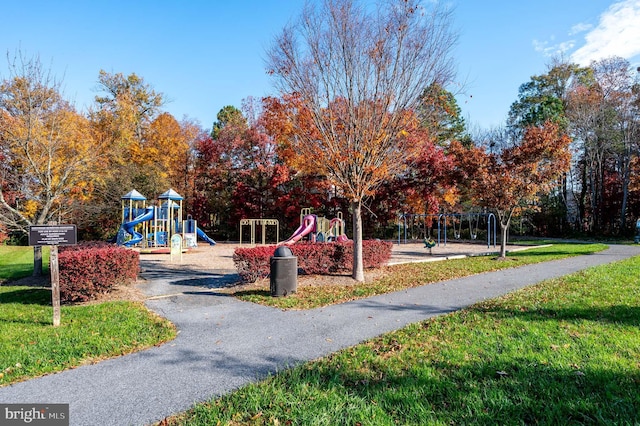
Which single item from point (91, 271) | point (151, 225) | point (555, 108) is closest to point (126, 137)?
point (151, 225)

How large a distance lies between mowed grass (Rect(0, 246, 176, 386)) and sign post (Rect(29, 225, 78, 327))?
0.35m

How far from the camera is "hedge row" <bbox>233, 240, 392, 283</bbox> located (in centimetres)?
A: 802

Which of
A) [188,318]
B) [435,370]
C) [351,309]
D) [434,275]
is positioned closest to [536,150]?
[434,275]

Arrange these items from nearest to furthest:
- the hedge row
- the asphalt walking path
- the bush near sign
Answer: the asphalt walking path → the bush near sign → the hedge row

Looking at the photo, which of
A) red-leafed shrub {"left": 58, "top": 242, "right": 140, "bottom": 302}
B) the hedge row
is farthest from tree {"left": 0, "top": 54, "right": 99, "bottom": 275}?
the hedge row

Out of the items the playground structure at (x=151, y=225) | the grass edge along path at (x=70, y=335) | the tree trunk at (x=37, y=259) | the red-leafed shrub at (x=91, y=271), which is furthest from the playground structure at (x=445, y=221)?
the tree trunk at (x=37, y=259)

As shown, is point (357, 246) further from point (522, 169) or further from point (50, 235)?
point (522, 169)

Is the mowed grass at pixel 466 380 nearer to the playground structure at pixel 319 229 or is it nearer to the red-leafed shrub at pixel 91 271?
the red-leafed shrub at pixel 91 271

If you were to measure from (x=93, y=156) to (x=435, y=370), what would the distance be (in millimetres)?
10157

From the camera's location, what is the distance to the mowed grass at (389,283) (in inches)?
260

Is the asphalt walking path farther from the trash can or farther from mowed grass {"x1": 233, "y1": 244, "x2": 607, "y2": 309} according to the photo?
the trash can

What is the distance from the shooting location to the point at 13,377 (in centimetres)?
347

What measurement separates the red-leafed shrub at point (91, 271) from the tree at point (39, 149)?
2.95 meters

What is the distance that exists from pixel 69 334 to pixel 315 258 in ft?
17.7
